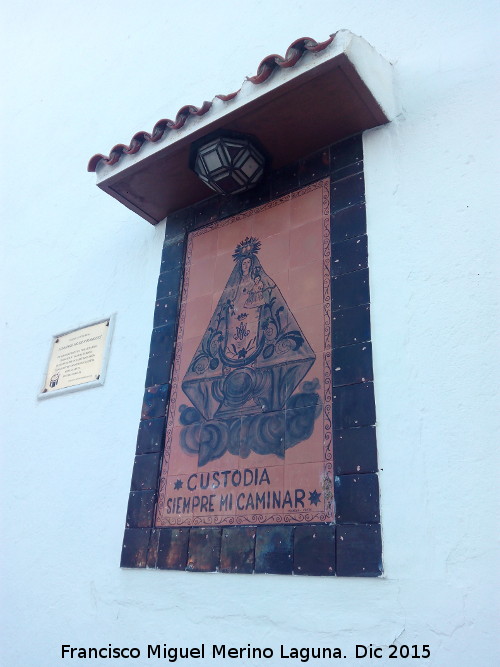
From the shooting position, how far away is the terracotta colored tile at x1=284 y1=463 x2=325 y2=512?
2.08m

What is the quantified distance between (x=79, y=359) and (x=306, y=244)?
1415mm

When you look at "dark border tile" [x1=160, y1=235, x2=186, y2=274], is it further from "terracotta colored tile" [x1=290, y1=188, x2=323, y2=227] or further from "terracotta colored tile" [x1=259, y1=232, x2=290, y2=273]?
"terracotta colored tile" [x1=290, y1=188, x2=323, y2=227]

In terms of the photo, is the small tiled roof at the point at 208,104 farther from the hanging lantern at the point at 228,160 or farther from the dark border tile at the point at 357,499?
the dark border tile at the point at 357,499

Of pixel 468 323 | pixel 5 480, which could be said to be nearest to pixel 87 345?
pixel 5 480

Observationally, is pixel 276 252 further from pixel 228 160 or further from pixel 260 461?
pixel 260 461

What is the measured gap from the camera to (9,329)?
Answer: 3.85 metres

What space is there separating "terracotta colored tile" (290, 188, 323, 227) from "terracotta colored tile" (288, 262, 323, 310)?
9.2 inches

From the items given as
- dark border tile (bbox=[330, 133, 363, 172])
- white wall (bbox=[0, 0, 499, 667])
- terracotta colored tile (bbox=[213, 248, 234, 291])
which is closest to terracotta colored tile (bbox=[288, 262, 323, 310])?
white wall (bbox=[0, 0, 499, 667])

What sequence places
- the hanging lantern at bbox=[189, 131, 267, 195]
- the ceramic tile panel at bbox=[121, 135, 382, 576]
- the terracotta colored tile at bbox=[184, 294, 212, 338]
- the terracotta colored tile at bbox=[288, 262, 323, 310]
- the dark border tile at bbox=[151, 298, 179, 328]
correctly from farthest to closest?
the dark border tile at bbox=[151, 298, 179, 328]
the terracotta colored tile at bbox=[184, 294, 212, 338]
the hanging lantern at bbox=[189, 131, 267, 195]
the terracotta colored tile at bbox=[288, 262, 323, 310]
the ceramic tile panel at bbox=[121, 135, 382, 576]

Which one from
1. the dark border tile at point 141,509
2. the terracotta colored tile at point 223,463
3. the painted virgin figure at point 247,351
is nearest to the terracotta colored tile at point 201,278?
the painted virgin figure at point 247,351

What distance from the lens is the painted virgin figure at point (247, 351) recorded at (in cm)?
239

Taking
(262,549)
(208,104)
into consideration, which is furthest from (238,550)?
(208,104)

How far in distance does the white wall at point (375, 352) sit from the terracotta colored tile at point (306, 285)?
238 millimetres

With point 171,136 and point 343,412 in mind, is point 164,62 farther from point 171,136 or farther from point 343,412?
point 343,412
